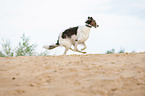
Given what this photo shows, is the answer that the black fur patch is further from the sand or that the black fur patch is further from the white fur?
the sand

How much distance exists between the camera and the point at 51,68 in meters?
6.12

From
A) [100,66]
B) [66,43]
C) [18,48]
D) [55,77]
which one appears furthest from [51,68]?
Answer: [18,48]

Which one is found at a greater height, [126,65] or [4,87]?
[126,65]

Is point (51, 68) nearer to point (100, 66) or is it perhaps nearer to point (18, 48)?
point (100, 66)

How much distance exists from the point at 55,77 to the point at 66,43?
392 centimetres

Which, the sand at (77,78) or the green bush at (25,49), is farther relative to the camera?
the green bush at (25,49)

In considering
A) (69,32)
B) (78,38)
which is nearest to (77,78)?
(78,38)

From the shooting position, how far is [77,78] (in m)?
5.07

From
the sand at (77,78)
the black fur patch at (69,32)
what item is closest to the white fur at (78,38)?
the black fur patch at (69,32)

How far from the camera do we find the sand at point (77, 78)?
4.42m

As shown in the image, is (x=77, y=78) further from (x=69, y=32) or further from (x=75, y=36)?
(x=69, y=32)

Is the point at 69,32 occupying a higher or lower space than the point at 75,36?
higher

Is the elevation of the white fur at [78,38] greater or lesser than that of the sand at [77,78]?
greater

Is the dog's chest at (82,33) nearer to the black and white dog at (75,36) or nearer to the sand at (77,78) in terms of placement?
the black and white dog at (75,36)
